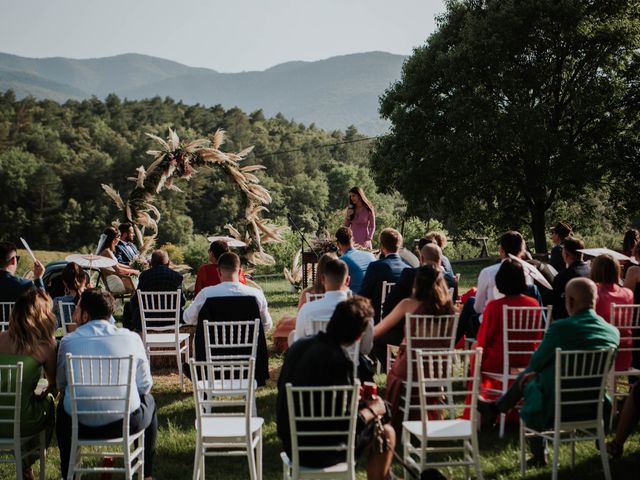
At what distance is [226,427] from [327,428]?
2.74ft

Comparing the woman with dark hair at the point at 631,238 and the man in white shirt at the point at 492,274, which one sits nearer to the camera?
the man in white shirt at the point at 492,274

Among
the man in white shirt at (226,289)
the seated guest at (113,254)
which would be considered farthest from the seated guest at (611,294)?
the seated guest at (113,254)

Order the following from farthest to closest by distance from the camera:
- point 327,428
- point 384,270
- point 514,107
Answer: point 514,107 → point 384,270 → point 327,428

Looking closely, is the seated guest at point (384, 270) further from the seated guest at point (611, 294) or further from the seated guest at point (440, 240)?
the seated guest at point (611, 294)

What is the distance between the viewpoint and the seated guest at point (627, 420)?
498 cm

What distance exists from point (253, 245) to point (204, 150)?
1902 mm

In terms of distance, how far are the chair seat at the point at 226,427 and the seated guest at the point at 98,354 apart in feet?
1.37

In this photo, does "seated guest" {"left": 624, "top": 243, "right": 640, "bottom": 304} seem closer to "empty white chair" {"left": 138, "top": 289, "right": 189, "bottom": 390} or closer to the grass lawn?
the grass lawn

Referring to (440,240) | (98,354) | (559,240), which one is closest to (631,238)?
(559,240)

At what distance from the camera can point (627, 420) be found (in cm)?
501

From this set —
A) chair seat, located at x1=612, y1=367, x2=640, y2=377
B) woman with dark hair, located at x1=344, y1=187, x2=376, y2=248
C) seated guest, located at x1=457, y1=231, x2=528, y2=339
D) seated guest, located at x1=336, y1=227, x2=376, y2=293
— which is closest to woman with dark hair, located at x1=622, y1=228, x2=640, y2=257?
seated guest, located at x1=457, y1=231, x2=528, y2=339

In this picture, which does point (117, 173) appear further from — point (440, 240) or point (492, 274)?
point (492, 274)

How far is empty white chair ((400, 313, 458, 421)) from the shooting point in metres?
5.25

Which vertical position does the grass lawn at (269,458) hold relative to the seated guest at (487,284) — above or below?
below
